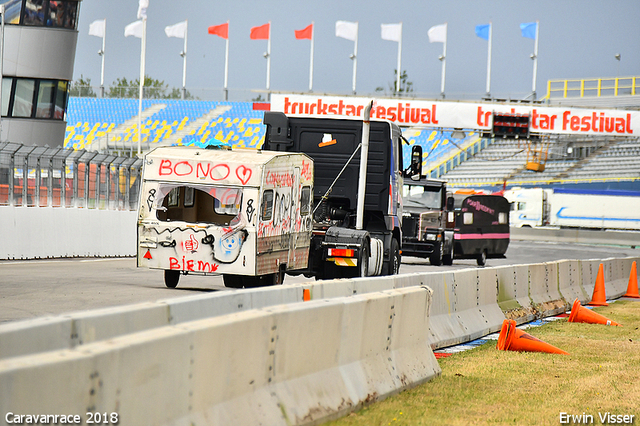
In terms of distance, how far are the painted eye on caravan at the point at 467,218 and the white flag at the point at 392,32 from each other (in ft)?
114

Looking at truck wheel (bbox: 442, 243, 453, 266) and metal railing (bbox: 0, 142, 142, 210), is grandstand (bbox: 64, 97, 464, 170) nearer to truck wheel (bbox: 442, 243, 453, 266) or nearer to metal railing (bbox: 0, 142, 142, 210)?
truck wheel (bbox: 442, 243, 453, 266)

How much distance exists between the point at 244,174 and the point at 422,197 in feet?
50.3

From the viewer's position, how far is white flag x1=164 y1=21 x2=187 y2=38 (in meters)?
72.5

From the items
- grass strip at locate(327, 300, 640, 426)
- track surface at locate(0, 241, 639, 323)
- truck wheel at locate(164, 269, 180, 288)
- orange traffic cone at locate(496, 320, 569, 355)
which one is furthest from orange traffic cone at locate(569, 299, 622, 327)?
truck wheel at locate(164, 269, 180, 288)

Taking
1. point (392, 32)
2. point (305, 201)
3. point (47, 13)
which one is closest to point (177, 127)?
point (392, 32)

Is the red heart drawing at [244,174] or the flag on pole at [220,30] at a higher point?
the flag on pole at [220,30]

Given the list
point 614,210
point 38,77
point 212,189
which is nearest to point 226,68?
point 614,210

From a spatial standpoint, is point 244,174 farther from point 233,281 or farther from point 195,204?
point 195,204

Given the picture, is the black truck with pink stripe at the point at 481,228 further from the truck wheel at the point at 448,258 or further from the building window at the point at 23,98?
the building window at the point at 23,98

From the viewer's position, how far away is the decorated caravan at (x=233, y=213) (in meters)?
14.9

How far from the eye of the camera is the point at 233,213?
53.4ft

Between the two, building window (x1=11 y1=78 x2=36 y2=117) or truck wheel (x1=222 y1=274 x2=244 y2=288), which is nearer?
truck wheel (x1=222 y1=274 x2=244 y2=288)

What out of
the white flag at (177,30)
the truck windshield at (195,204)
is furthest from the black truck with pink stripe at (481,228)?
the white flag at (177,30)

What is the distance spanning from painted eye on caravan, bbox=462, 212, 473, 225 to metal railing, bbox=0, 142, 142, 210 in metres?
11.5
